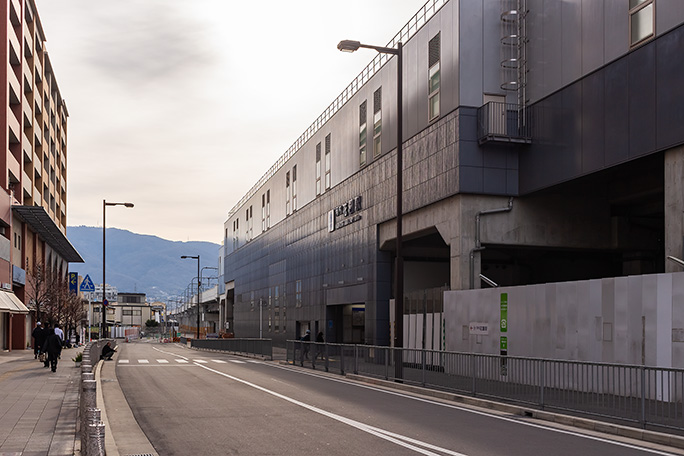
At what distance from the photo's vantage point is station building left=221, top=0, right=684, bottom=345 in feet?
71.3

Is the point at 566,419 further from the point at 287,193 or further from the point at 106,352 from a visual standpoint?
the point at 287,193

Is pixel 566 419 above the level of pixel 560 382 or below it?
below

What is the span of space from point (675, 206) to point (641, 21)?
566 cm

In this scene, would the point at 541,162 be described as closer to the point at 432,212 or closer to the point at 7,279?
the point at 432,212

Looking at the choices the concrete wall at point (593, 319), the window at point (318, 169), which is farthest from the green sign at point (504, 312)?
the window at point (318, 169)

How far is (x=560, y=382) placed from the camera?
577 inches

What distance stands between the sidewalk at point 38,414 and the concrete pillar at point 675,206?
15.1m

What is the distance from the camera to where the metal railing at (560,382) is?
1217cm

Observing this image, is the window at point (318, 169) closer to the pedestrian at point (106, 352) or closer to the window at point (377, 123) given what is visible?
the window at point (377, 123)

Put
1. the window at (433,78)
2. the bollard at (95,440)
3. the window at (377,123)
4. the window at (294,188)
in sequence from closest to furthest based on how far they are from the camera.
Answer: the bollard at (95,440), the window at (433,78), the window at (377,123), the window at (294,188)

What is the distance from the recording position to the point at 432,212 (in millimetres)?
31047

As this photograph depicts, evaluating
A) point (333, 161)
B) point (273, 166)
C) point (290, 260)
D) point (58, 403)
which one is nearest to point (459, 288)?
point (58, 403)

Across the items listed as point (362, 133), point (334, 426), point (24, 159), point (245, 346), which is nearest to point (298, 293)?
point (245, 346)

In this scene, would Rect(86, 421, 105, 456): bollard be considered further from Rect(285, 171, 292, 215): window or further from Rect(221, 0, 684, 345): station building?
Rect(285, 171, 292, 215): window
